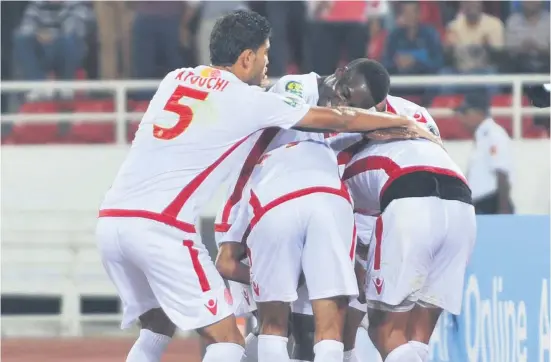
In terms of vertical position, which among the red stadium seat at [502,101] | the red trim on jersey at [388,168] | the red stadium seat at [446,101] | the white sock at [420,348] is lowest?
the white sock at [420,348]

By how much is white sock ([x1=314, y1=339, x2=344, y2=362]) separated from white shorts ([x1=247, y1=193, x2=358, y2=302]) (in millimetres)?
223

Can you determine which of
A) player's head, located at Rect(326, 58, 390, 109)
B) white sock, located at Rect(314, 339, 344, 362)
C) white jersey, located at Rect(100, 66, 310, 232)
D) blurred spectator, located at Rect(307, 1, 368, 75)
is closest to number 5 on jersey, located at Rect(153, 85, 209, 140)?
white jersey, located at Rect(100, 66, 310, 232)

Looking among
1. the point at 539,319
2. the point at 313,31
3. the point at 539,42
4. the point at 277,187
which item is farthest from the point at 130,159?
the point at 539,42

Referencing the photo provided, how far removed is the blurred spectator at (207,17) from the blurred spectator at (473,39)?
6.72ft

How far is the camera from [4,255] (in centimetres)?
1358

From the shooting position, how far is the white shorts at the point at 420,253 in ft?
22.7

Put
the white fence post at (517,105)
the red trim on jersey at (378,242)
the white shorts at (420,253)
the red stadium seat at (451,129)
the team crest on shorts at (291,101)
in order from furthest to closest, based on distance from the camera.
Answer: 1. the red stadium seat at (451,129)
2. the white fence post at (517,105)
3. the red trim on jersey at (378,242)
4. the white shorts at (420,253)
5. the team crest on shorts at (291,101)

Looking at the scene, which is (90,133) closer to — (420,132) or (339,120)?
(420,132)

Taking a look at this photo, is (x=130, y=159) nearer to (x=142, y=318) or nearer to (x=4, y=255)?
(x=142, y=318)

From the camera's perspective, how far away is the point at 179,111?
6.56m

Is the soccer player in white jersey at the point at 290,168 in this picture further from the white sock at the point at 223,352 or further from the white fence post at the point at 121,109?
the white fence post at the point at 121,109

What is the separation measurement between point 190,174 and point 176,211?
0.19 meters

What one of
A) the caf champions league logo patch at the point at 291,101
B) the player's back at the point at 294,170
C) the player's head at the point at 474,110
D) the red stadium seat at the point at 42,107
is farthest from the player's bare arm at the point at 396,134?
the red stadium seat at the point at 42,107

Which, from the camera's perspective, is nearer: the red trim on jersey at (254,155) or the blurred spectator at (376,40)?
the red trim on jersey at (254,155)
